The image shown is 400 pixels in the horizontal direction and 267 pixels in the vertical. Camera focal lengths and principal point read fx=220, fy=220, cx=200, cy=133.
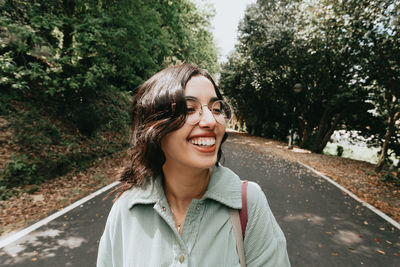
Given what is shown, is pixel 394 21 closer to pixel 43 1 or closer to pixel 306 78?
pixel 306 78

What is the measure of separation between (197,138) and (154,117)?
1.06ft

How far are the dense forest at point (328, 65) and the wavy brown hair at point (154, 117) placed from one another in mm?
10033

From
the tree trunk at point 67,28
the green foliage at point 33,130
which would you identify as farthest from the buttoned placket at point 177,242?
the green foliage at point 33,130

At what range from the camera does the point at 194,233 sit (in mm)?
1220

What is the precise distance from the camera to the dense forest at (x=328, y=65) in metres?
8.77

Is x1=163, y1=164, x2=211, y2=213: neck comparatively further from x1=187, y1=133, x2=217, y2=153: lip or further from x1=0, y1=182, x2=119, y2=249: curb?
x1=0, y1=182, x2=119, y2=249: curb

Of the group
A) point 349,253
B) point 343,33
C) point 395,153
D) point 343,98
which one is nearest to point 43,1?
point 349,253

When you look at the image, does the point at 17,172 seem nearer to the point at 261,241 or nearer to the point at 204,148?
the point at 204,148

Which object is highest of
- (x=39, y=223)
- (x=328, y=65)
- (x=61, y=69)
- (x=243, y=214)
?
(x=328, y=65)

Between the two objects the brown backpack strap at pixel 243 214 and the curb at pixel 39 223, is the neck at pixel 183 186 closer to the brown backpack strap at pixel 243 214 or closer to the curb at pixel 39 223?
the brown backpack strap at pixel 243 214

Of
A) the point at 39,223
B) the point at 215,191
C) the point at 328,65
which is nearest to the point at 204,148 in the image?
the point at 215,191

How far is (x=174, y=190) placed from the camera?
1445mm

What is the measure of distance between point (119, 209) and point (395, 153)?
1595cm

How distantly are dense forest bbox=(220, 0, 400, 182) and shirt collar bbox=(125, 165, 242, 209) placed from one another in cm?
973
